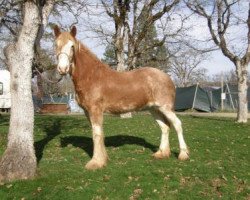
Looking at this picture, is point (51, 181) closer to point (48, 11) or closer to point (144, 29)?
point (48, 11)

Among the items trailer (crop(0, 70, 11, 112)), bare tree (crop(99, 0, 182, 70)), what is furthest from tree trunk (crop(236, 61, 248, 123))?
trailer (crop(0, 70, 11, 112))

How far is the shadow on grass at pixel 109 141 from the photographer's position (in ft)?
42.6

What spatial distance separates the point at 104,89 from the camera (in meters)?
10.4

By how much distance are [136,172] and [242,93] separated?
44.6 ft

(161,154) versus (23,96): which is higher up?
(23,96)

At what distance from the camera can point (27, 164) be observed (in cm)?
943

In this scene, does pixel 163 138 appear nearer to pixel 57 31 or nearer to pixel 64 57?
pixel 64 57

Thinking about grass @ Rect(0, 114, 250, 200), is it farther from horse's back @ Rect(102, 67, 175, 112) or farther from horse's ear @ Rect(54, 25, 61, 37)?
horse's ear @ Rect(54, 25, 61, 37)

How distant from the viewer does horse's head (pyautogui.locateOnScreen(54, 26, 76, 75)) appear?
30.8 feet

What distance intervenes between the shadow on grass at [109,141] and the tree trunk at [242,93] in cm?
881

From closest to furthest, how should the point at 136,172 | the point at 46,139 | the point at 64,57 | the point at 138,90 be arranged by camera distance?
the point at 64,57, the point at 136,172, the point at 138,90, the point at 46,139

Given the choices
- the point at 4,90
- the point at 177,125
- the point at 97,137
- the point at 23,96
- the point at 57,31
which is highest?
the point at 57,31

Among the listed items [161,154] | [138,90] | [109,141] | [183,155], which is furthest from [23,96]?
[109,141]

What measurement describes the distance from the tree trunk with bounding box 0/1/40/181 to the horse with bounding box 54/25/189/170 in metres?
0.61
